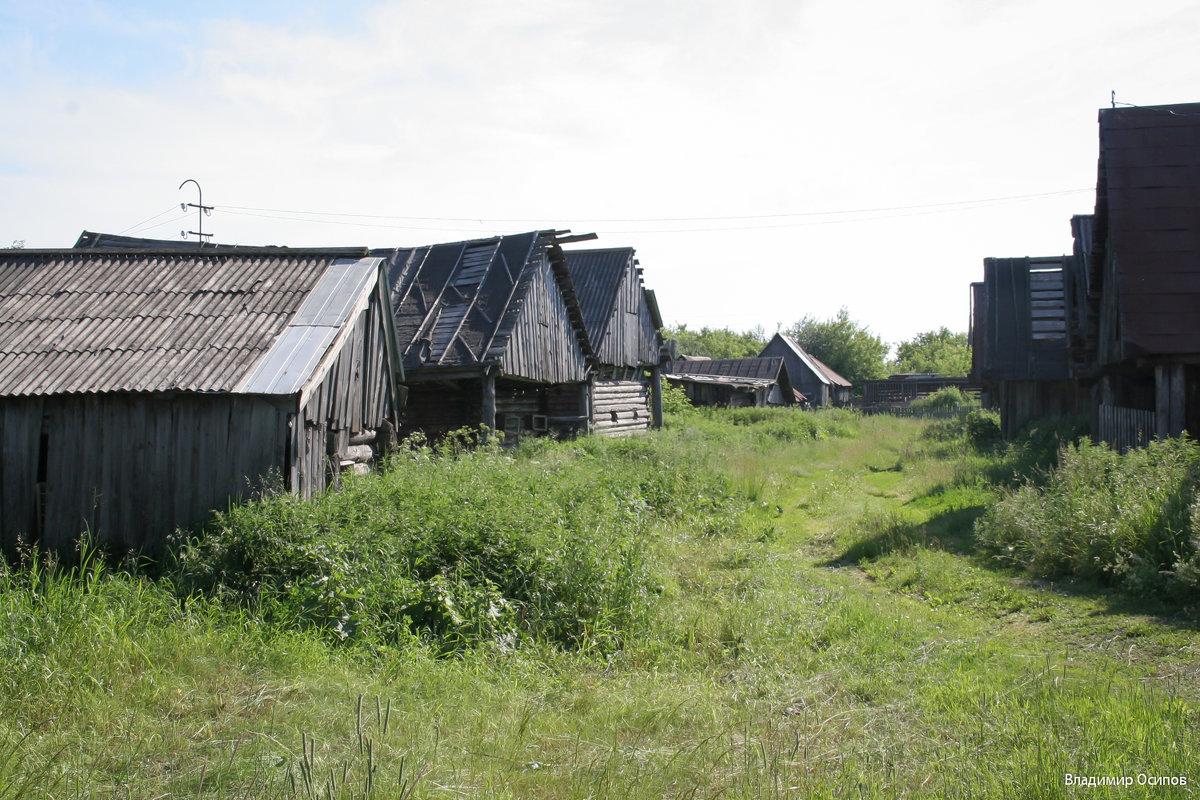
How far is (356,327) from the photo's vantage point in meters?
10.4

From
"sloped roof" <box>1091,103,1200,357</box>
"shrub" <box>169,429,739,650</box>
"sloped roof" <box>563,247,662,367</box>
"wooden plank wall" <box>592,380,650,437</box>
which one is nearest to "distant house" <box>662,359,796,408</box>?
"sloped roof" <box>563,247,662,367</box>

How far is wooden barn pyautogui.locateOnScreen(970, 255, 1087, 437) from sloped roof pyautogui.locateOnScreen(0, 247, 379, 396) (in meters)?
16.9

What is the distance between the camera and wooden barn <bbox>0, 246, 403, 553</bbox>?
823 centimetres

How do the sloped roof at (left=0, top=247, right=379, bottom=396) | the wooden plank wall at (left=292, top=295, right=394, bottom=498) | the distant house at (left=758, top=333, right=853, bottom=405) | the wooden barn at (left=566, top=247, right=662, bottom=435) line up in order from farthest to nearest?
the distant house at (left=758, top=333, right=853, bottom=405) → the wooden barn at (left=566, top=247, right=662, bottom=435) → the wooden plank wall at (left=292, top=295, right=394, bottom=498) → the sloped roof at (left=0, top=247, right=379, bottom=396)

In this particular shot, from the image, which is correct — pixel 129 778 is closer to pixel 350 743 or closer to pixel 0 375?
pixel 350 743

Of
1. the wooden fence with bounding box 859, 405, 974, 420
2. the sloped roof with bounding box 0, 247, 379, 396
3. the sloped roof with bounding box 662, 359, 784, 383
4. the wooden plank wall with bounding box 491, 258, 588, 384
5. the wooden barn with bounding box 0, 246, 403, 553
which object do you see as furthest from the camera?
the sloped roof with bounding box 662, 359, 784, 383

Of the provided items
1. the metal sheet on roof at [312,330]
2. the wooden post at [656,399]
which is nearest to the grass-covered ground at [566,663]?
the metal sheet on roof at [312,330]

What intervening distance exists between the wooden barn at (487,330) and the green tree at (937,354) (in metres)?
40.6

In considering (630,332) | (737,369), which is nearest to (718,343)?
(737,369)

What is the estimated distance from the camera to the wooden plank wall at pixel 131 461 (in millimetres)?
8242

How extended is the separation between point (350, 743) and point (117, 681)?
191cm

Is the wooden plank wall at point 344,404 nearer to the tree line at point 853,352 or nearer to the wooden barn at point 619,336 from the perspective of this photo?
the wooden barn at point 619,336

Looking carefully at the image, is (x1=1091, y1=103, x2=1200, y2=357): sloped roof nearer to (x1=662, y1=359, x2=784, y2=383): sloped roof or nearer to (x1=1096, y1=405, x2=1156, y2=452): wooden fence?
(x1=1096, y1=405, x2=1156, y2=452): wooden fence

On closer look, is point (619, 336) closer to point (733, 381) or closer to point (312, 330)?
point (733, 381)
